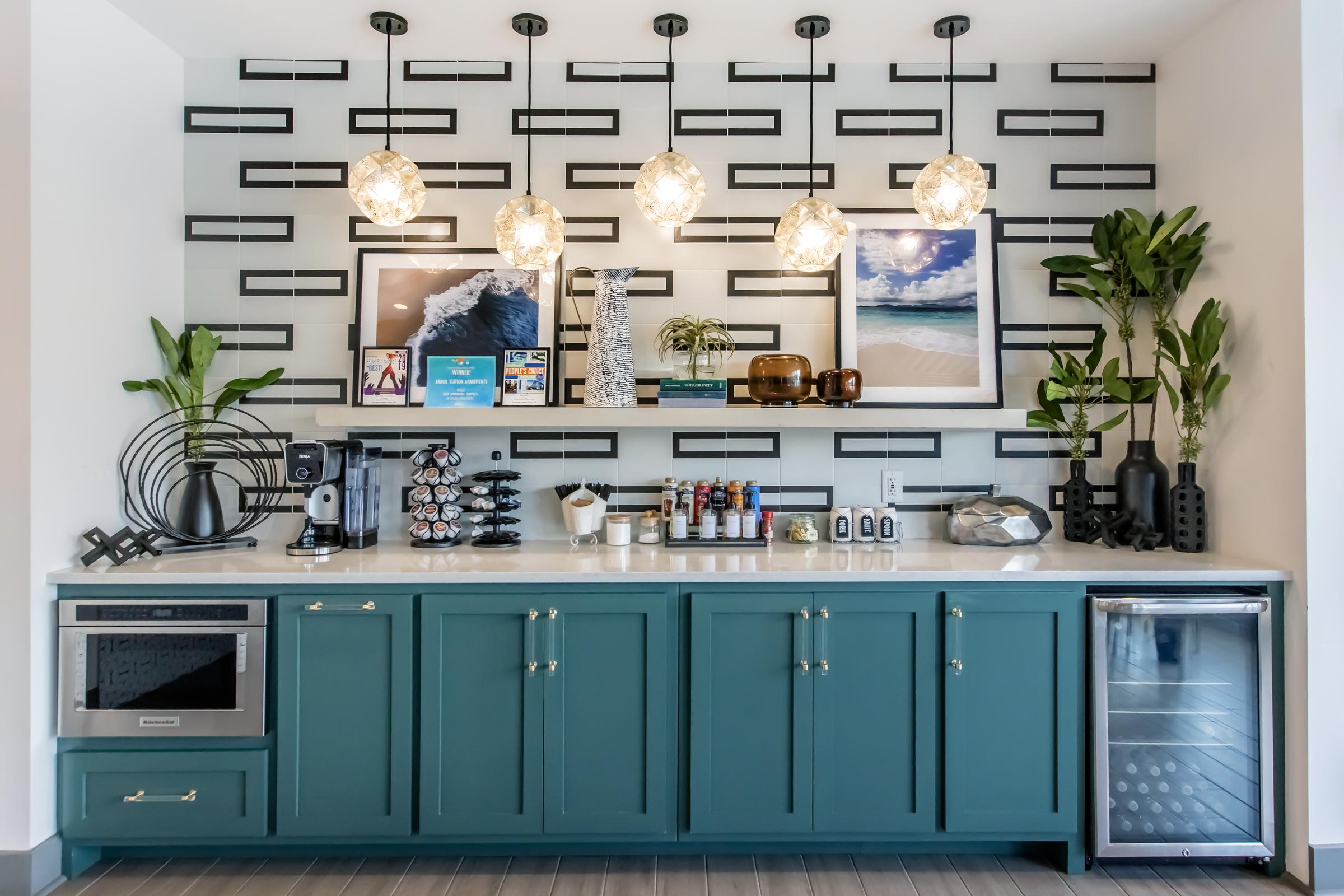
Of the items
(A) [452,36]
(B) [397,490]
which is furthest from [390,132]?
(B) [397,490]

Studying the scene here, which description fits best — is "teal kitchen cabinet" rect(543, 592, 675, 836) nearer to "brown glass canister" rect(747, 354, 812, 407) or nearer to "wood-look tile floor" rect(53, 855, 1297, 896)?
"wood-look tile floor" rect(53, 855, 1297, 896)

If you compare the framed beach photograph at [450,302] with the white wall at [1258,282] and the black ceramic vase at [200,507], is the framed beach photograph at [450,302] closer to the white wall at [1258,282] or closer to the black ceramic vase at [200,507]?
the black ceramic vase at [200,507]

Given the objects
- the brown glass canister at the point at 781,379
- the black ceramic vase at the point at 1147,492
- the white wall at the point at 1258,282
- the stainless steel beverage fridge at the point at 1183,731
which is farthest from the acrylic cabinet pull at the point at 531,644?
the white wall at the point at 1258,282

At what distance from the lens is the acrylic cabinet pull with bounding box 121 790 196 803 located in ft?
7.04

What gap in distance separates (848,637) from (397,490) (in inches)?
70.6

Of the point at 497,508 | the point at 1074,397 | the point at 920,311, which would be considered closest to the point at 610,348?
the point at 497,508

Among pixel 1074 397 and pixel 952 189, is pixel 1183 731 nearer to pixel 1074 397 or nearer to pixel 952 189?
pixel 1074 397

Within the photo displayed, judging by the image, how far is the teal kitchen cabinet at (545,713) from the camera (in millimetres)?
2170

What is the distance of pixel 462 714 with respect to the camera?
218cm

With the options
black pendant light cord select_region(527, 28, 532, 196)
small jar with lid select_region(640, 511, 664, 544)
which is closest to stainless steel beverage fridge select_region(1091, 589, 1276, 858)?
small jar with lid select_region(640, 511, 664, 544)

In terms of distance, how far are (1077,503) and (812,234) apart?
146 centimetres

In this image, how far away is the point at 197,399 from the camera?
2.68m

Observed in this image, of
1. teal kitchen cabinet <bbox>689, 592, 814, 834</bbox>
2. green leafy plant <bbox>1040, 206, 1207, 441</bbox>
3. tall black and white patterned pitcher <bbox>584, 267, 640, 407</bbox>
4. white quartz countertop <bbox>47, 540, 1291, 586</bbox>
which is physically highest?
green leafy plant <bbox>1040, 206, 1207, 441</bbox>

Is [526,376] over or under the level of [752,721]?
over
